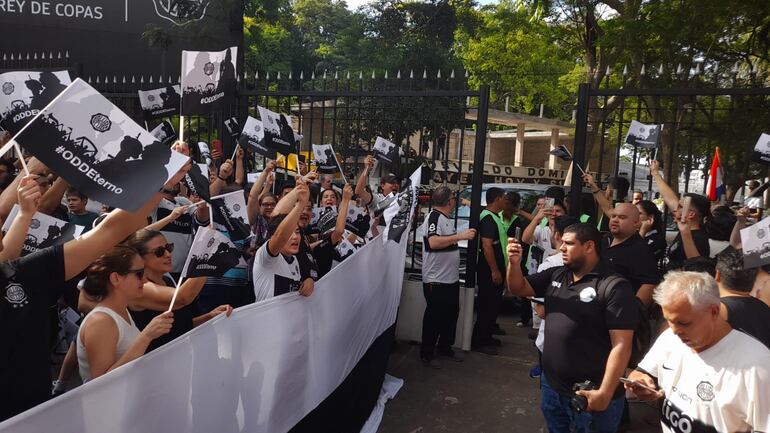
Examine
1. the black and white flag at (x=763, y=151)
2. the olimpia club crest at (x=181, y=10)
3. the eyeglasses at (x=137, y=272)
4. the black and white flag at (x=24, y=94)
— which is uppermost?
the olimpia club crest at (x=181, y=10)

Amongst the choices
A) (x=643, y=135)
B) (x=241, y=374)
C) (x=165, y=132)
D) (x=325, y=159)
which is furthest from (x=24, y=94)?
(x=643, y=135)

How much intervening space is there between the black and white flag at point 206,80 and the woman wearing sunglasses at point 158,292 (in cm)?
274

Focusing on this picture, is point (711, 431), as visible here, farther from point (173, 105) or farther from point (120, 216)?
point (173, 105)

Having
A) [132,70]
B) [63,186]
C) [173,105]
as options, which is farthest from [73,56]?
[63,186]

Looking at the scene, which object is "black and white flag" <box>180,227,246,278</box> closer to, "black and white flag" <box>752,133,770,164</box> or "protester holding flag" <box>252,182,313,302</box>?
"protester holding flag" <box>252,182,313,302</box>

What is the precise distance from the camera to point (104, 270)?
299 centimetres

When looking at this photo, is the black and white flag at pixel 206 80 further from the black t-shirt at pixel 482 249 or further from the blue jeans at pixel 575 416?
the blue jeans at pixel 575 416

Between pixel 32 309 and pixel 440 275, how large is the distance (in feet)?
14.4

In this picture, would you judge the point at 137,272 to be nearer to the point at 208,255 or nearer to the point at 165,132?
the point at 208,255

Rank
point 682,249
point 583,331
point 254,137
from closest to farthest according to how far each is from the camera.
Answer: point 583,331 < point 682,249 < point 254,137

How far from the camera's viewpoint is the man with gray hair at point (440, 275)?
21.1ft

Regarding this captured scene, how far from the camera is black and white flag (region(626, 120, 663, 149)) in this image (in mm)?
6715

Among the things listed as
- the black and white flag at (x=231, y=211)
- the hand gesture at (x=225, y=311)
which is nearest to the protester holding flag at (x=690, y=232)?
the black and white flag at (x=231, y=211)

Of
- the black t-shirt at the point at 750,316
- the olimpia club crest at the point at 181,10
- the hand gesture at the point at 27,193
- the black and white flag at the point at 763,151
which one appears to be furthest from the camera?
the olimpia club crest at the point at 181,10
